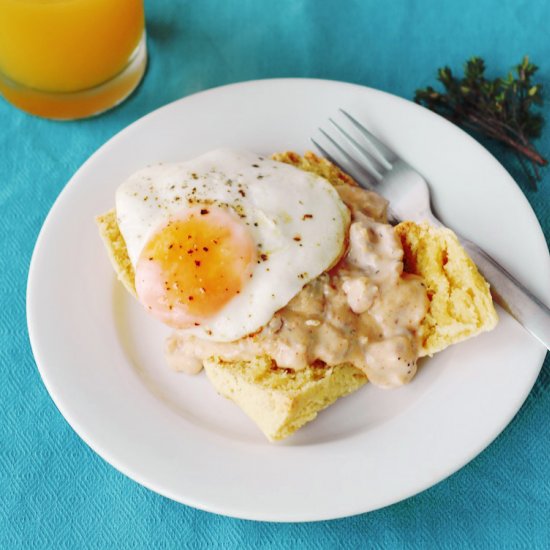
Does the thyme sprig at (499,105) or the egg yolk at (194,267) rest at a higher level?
the thyme sprig at (499,105)

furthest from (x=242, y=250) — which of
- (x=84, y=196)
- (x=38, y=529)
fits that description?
(x=38, y=529)

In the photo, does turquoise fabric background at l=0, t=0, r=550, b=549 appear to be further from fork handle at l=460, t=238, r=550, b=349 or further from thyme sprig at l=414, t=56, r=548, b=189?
fork handle at l=460, t=238, r=550, b=349

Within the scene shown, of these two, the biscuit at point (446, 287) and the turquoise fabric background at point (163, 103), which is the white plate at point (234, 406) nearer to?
the biscuit at point (446, 287)

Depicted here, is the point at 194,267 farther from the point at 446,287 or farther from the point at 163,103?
the point at 163,103

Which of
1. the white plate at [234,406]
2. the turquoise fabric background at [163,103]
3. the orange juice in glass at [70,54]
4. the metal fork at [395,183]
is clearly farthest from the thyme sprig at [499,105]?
the orange juice in glass at [70,54]

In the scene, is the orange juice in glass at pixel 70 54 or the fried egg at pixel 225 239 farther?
the orange juice in glass at pixel 70 54

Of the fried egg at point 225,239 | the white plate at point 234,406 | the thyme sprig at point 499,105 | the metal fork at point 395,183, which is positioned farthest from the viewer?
the thyme sprig at point 499,105

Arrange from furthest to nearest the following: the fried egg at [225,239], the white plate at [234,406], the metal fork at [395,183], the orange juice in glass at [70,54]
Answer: the orange juice in glass at [70,54], the metal fork at [395,183], the fried egg at [225,239], the white plate at [234,406]
